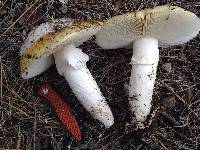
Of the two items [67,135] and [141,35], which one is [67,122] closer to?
[67,135]

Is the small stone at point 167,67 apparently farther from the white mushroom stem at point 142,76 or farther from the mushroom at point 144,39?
the white mushroom stem at point 142,76

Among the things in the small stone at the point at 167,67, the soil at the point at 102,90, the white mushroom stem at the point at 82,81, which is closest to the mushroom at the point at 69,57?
the white mushroom stem at the point at 82,81

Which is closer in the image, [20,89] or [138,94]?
[138,94]

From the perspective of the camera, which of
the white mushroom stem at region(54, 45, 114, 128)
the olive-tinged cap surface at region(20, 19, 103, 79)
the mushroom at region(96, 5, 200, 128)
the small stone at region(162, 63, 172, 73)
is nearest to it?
the olive-tinged cap surface at region(20, 19, 103, 79)

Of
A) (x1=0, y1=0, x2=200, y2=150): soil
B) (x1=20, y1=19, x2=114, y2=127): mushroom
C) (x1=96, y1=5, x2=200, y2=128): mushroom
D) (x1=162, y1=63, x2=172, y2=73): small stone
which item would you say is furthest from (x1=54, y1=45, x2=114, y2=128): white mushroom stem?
(x1=162, y1=63, x2=172, y2=73): small stone

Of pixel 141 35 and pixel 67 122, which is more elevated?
pixel 141 35

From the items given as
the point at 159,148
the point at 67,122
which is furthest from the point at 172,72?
the point at 67,122

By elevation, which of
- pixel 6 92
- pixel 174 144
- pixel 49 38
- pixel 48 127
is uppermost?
pixel 49 38

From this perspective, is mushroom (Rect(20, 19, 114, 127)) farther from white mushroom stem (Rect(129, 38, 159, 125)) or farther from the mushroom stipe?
white mushroom stem (Rect(129, 38, 159, 125))
